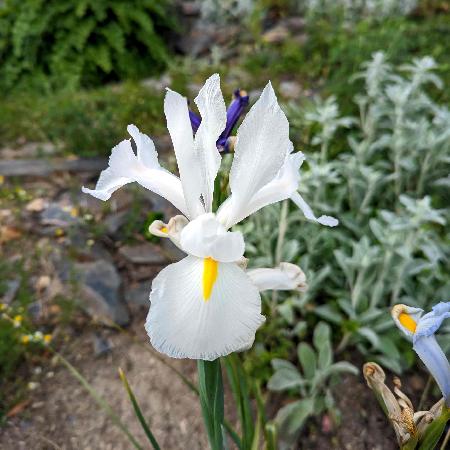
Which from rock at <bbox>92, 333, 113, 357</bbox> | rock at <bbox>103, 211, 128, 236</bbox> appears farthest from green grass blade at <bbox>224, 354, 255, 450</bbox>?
rock at <bbox>103, 211, 128, 236</bbox>

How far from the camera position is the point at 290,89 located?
4.21m

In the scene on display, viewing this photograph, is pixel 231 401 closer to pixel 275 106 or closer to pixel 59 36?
pixel 275 106

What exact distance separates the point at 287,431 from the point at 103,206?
1.77 meters

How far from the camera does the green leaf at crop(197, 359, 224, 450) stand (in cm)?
101

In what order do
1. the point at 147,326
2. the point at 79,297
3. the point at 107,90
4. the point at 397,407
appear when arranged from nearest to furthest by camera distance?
the point at 147,326
the point at 397,407
the point at 79,297
the point at 107,90

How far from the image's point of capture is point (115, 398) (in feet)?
6.79

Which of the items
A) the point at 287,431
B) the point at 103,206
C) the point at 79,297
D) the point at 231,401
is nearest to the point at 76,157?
→ the point at 103,206

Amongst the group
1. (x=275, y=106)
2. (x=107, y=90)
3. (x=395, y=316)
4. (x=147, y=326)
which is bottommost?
(x=107, y=90)

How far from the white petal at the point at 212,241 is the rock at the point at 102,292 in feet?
5.15

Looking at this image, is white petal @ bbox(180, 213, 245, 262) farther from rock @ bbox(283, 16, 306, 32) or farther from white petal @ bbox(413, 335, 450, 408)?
rock @ bbox(283, 16, 306, 32)

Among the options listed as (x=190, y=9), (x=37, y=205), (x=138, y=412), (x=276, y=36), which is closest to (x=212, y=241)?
(x=138, y=412)

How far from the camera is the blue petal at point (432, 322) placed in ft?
3.10

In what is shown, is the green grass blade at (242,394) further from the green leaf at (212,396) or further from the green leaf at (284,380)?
the green leaf at (284,380)

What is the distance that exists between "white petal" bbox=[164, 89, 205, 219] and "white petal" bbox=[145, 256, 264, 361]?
0.17 m
